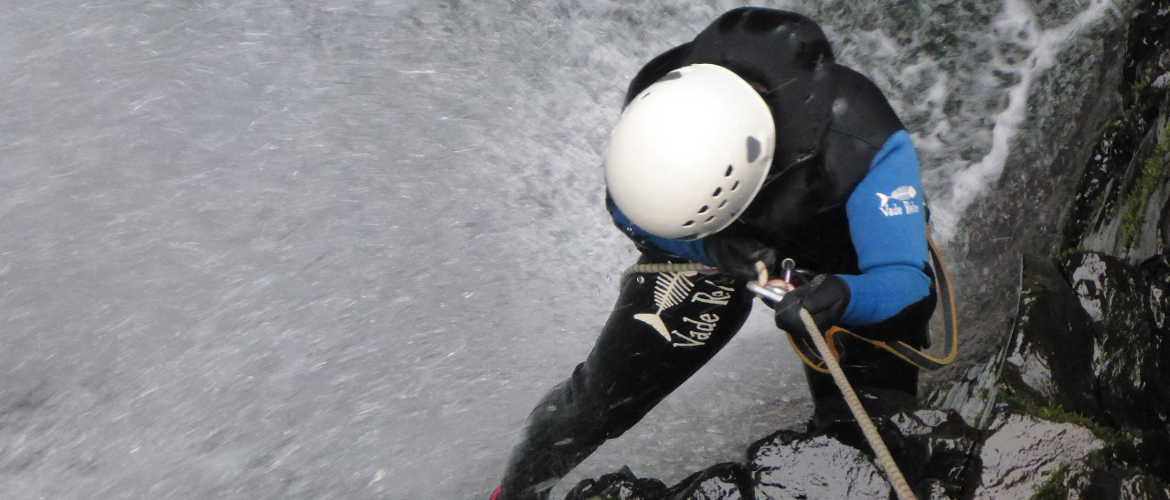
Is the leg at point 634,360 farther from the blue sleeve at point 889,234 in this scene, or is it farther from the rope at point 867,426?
the rope at point 867,426

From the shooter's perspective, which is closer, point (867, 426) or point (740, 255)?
point (867, 426)

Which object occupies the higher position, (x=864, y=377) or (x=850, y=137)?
(x=850, y=137)

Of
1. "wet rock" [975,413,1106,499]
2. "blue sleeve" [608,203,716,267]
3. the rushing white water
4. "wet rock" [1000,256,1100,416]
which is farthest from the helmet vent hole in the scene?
the rushing white water

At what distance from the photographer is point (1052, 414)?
3324mm

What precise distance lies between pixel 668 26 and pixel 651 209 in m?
3.64

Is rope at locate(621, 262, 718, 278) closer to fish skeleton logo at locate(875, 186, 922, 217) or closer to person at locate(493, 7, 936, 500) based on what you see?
person at locate(493, 7, 936, 500)

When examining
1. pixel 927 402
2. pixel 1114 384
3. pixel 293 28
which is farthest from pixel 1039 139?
pixel 293 28

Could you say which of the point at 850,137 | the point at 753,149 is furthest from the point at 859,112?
the point at 753,149

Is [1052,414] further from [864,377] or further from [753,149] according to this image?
[753,149]

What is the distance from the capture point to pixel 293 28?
6516 mm

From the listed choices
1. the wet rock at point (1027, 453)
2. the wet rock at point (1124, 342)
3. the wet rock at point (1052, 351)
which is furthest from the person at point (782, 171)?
the wet rock at point (1124, 342)

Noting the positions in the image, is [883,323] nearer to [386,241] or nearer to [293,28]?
[386,241]

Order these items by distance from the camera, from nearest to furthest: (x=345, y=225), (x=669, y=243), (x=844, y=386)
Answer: (x=844, y=386) → (x=669, y=243) → (x=345, y=225)

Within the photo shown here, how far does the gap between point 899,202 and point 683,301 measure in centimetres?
84
